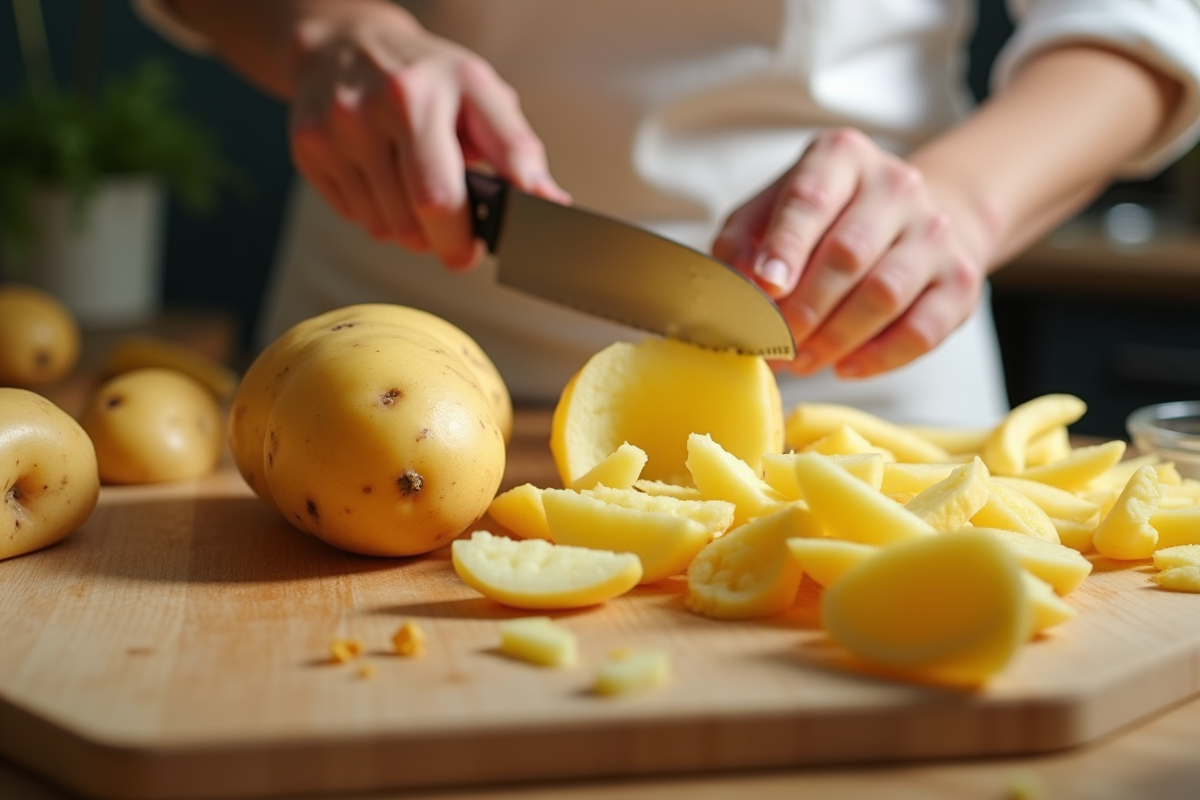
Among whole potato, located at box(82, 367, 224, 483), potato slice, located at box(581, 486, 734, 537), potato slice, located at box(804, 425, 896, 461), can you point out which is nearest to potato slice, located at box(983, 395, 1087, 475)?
potato slice, located at box(804, 425, 896, 461)

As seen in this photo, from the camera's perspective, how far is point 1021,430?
1.48 meters

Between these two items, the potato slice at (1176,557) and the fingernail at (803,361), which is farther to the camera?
the fingernail at (803,361)

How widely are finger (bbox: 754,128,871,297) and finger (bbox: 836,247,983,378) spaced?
164 millimetres

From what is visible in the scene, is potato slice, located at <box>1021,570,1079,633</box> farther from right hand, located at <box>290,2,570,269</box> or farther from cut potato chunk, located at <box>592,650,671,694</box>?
right hand, located at <box>290,2,570,269</box>

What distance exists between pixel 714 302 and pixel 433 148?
389 mm

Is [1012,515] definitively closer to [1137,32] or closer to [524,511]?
[524,511]

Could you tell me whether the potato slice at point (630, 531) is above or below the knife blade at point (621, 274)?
below

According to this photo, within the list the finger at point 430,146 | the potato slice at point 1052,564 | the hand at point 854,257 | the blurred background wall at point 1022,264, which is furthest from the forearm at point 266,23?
the blurred background wall at point 1022,264

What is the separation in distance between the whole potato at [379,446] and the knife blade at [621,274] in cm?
29

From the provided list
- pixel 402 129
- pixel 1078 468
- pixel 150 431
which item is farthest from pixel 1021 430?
pixel 150 431

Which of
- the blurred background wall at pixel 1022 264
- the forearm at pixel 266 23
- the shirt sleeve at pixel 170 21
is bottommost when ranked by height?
the blurred background wall at pixel 1022 264

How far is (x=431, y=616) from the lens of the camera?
1073 mm

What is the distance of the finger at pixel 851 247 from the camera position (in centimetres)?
147

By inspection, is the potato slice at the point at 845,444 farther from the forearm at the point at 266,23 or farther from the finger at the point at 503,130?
the forearm at the point at 266,23
